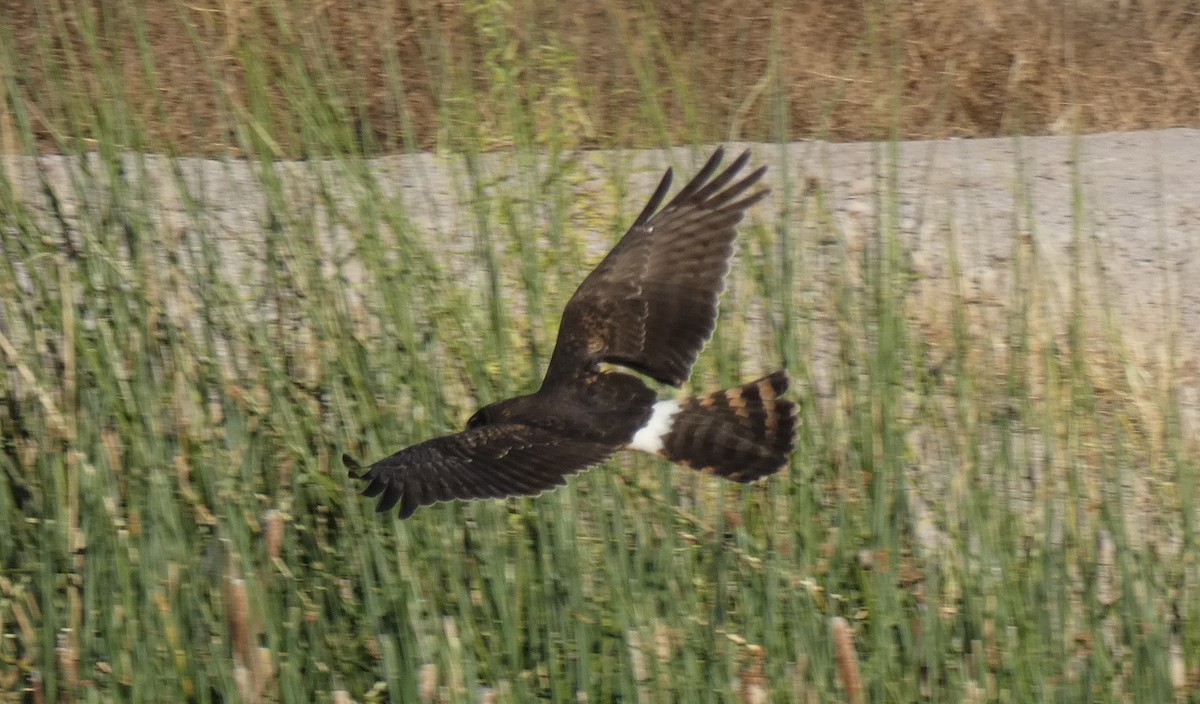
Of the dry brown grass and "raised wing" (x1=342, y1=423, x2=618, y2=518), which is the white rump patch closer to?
"raised wing" (x1=342, y1=423, x2=618, y2=518)

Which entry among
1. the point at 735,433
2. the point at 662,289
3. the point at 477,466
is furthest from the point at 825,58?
the point at 477,466

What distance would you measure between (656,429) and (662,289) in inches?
13.6

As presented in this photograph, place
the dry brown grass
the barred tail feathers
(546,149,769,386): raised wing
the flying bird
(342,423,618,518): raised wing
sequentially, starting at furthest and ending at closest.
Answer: the dry brown grass
(546,149,769,386): raised wing
the barred tail feathers
the flying bird
(342,423,618,518): raised wing

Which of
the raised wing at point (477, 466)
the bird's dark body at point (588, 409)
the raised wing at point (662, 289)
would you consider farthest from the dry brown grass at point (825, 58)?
the raised wing at point (477, 466)

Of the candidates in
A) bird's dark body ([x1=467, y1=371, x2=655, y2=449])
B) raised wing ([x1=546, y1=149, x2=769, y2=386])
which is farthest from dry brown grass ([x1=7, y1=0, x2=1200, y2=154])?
bird's dark body ([x1=467, y1=371, x2=655, y2=449])

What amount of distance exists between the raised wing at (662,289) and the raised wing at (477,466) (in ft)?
1.13

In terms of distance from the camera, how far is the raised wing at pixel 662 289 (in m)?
3.12

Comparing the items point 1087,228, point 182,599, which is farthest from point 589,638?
point 1087,228

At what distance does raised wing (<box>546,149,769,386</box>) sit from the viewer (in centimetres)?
312

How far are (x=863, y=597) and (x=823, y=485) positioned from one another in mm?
245

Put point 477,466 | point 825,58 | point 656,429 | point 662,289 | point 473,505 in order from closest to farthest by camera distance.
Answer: point 477,466, point 473,505, point 656,429, point 662,289, point 825,58

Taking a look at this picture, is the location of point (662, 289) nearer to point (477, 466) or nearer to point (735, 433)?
point (735, 433)

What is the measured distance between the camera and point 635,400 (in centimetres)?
304

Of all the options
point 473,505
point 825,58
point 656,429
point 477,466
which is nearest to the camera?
point 477,466
